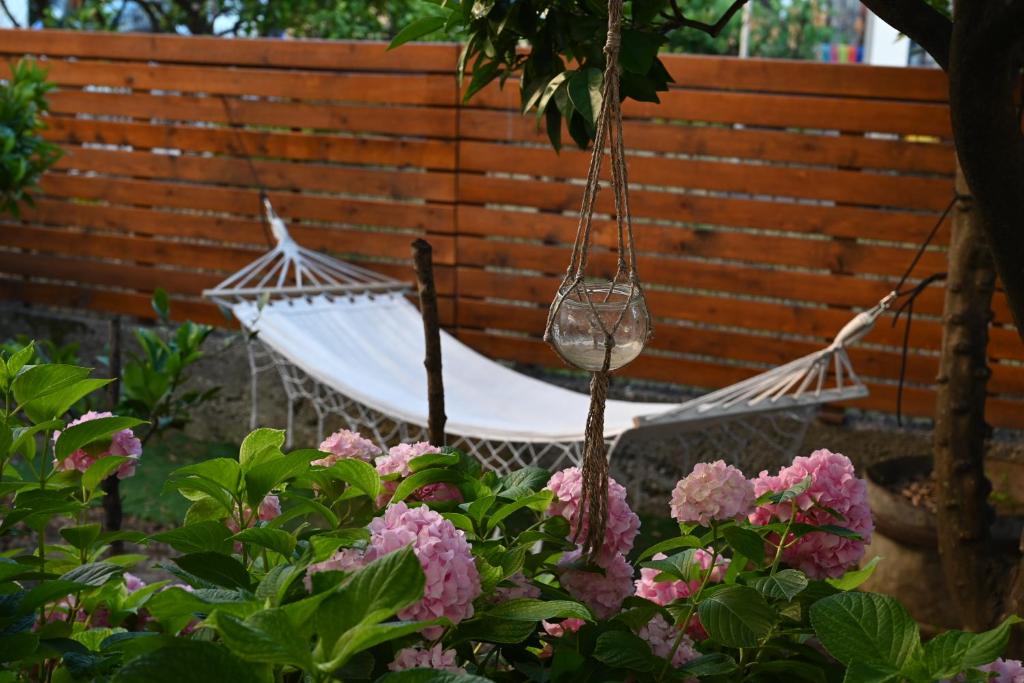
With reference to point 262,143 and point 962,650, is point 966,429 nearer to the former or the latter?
point 962,650

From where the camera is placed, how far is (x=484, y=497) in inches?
37.0

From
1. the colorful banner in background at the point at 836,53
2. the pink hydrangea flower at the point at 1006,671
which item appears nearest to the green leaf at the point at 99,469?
the pink hydrangea flower at the point at 1006,671

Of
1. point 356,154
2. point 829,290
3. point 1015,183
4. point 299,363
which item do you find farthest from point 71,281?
point 1015,183

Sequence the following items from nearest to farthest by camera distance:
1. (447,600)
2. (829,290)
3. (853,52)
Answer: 1. (447,600)
2. (829,290)
3. (853,52)

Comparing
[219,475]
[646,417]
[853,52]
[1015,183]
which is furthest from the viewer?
[853,52]

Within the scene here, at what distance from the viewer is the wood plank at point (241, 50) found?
4309mm

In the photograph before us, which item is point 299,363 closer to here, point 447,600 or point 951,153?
point 951,153

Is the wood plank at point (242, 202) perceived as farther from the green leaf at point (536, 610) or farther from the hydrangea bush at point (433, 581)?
the green leaf at point (536, 610)

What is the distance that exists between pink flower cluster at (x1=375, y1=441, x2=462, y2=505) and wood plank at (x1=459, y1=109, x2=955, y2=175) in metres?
3.05

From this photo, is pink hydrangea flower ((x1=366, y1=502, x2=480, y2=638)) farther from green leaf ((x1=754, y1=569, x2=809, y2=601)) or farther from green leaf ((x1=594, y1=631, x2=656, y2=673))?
green leaf ((x1=754, y1=569, x2=809, y2=601))

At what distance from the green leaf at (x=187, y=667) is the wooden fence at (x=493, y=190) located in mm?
3418

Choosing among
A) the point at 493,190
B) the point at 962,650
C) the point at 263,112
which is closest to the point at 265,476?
the point at 962,650

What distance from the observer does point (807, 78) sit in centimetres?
379

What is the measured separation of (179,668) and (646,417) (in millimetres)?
2330
